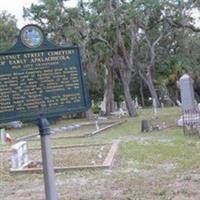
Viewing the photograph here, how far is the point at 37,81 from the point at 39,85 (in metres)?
0.05

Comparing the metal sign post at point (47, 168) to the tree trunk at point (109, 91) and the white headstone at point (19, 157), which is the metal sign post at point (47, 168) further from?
the tree trunk at point (109, 91)

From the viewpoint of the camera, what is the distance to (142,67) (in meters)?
46.1

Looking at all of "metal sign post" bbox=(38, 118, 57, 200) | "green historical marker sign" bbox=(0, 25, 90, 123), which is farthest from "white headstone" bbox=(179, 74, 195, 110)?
"metal sign post" bbox=(38, 118, 57, 200)

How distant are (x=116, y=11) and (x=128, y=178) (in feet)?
77.3

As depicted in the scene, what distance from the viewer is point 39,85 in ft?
21.2

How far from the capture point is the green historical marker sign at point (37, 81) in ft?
21.0

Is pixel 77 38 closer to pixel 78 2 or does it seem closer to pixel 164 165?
pixel 78 2

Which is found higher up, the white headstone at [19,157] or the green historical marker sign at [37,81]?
the green historical marker sign at [37,81]

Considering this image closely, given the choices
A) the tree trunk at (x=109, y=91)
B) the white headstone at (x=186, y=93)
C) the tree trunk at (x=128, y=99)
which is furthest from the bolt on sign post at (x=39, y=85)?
the tree trunk at (x=109, y=91)

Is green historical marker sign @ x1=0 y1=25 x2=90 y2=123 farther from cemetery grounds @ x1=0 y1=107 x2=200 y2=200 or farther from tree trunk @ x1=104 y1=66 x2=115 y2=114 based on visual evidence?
tree trunk @ x1=104 y1=66 x2=115 y2=114

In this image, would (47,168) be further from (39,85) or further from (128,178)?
(128,178)

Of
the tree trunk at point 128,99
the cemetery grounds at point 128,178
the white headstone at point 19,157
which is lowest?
the cemetery grounds at point 128,178

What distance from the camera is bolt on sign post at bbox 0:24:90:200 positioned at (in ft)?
21.0

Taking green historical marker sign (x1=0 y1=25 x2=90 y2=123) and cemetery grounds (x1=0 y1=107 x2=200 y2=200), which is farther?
cemetery grounds (x1=0 y1=107 x2=200 y2=200)
